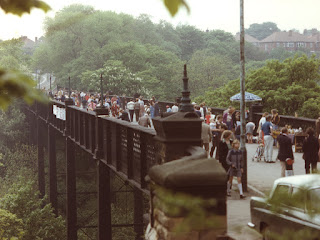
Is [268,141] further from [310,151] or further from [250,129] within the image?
[310,151]

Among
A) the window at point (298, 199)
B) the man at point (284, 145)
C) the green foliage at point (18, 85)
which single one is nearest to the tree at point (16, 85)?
the green foliage at point (18, 85)

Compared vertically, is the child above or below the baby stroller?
above

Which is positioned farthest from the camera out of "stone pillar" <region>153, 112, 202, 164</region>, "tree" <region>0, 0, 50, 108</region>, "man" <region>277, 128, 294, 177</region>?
"man" <region>277, 128, 294, 177</region>

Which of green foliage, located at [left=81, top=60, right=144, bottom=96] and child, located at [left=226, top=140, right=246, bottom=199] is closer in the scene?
child, located at [left=226, top=140, right=246, bottom=199]

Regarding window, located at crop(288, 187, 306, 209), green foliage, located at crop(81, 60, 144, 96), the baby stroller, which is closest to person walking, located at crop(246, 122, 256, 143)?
the baby stroller

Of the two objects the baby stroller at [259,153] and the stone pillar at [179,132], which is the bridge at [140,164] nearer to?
the stone pillar at [179,132]

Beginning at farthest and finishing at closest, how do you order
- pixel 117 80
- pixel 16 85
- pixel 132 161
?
pixel 117 80 → pixel 132 161 → pixel 16 85

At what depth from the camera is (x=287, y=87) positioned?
47.7 meters

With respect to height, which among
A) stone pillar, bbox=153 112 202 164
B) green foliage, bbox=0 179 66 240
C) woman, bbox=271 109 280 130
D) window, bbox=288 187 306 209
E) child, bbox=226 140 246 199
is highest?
window, bbox=288 187 306 209

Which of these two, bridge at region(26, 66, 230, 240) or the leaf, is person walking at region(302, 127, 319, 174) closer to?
bridge at region(26, 66, 230, 240)

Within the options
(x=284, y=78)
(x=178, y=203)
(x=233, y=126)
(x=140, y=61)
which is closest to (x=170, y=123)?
(x=178, y=203)

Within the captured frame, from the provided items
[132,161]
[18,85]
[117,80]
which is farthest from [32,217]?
[117,80]

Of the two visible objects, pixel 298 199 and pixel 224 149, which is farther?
pixel 224 149

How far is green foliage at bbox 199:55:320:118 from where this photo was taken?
153 feet
